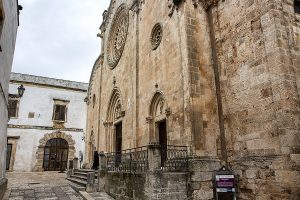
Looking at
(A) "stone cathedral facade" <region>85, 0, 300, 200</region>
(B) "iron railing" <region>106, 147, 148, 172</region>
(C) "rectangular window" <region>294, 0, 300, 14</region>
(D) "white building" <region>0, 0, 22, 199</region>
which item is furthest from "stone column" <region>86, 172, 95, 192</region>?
(C) "rectangular window" <region>294, 0, 300, 14</region>

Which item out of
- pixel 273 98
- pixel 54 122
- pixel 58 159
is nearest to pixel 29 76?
pixel 54 122

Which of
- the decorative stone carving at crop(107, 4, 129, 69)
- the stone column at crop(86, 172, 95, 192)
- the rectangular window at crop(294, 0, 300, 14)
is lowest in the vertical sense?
the stone column at crop(86, 172, 95, 192)

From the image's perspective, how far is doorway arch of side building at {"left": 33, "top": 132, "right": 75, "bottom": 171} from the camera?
2225cm

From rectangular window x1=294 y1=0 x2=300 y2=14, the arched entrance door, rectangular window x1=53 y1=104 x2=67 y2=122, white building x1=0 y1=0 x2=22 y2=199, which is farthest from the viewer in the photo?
rectangular window x1=53 y1=104 x2=67 y2=122

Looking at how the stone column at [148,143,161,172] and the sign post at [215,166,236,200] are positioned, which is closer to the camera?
the sign post at [215,166,236,200]

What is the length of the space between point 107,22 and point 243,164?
14.2m

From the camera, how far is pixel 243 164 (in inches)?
270

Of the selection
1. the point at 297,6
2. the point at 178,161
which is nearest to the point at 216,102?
the point at 178,161

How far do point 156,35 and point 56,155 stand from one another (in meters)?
17.0

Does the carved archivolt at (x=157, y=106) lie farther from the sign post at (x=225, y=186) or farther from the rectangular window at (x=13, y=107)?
the rectangular window at (x=13, y=107)

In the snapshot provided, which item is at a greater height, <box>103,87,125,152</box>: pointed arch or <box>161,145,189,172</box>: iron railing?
<box>103,87,125,152</box>: pointed arch

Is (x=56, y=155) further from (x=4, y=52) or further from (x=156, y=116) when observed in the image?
(x=4, y=52)

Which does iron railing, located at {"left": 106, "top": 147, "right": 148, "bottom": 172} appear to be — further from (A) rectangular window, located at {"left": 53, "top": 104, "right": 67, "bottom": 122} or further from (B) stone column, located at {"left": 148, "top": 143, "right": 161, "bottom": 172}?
(A) rectangular window, located at {"left": 53, "top": 104, "right": 67, "bottom": 122}

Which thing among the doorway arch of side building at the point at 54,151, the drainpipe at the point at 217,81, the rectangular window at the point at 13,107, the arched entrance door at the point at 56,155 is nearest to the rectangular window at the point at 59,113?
the doorway arch of side building at the point at 54,151
